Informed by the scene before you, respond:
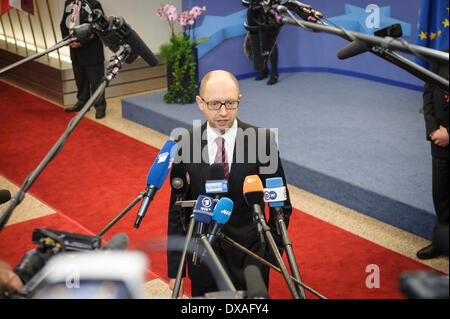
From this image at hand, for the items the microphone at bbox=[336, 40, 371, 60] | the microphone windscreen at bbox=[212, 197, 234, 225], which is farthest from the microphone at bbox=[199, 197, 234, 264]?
the microphone at bbox=[336, 40, 371, 60]

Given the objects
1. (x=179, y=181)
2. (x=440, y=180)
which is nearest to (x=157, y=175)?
(x=179, y=181)

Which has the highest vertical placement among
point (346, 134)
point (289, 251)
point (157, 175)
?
point (157, 175)

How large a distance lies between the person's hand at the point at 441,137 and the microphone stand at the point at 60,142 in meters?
2.40

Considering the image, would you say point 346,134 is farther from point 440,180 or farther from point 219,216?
point 219,216

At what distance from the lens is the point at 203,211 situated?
151 cm

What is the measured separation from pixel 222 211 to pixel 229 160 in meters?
0.58

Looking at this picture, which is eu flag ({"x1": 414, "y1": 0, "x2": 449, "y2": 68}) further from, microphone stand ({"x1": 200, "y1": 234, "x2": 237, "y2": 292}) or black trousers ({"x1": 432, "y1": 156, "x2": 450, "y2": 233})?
microphone stand ({"x1": 200, "y1": 234, "x2": 237, "y2": 292})

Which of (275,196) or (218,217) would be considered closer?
(218,217)

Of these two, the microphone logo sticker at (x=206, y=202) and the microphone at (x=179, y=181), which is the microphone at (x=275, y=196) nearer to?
the microphone logo sticker at (x=206, y=202)

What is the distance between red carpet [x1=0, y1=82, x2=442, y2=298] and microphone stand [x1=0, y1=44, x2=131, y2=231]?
2.78ft

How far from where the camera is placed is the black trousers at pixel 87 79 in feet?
21.9

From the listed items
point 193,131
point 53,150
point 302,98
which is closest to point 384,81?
point 302,98

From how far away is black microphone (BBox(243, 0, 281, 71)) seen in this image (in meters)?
1.61

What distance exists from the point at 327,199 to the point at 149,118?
8.91 feet
